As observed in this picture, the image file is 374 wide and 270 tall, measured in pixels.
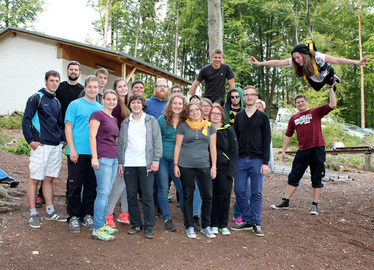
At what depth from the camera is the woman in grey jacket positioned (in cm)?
411

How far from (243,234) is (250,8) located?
1380 inches

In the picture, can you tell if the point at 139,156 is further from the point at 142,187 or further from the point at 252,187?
the point at 252,187

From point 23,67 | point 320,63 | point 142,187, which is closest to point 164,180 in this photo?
point 142,187

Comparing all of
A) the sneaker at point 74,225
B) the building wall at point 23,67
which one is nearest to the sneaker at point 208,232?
the sneaker at point 74,225

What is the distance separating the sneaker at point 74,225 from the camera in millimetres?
4004

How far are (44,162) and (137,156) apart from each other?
1222mm

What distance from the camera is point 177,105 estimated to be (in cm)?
443

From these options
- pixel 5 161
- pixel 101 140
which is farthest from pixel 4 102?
pixel 101 140

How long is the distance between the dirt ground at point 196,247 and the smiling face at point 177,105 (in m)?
1.69

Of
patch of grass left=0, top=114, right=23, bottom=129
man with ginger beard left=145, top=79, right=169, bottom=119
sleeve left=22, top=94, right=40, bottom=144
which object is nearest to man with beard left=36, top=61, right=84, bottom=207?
sleeve left=22, top=94, right=40, bottom=144

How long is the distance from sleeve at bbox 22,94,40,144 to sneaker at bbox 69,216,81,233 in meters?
1.15

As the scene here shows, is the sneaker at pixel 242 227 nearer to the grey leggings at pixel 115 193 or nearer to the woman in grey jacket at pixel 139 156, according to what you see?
the woman in grey jacket at pixel 139 156

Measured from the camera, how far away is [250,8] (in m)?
35.3

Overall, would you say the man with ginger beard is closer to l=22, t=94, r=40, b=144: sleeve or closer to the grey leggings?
the grey leggings
